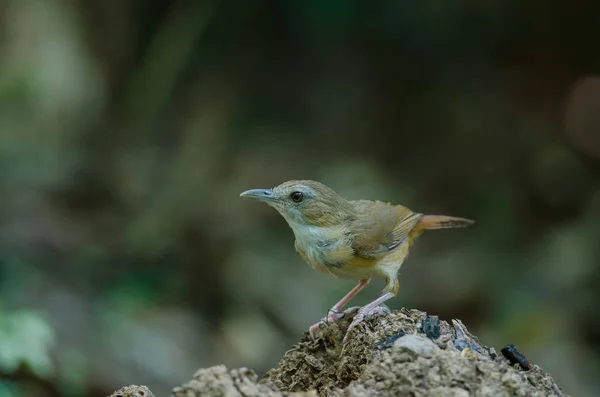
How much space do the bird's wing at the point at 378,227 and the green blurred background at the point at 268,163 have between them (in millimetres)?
3292

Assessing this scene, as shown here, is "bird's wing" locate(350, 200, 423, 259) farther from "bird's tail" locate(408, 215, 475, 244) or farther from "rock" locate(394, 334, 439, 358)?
"rock" locate(394, 334, 439, 358)

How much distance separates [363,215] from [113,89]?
20.6 ft

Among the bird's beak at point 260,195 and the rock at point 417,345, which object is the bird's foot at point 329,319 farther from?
the bird's beak at point 260,195

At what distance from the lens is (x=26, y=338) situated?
5617 mm

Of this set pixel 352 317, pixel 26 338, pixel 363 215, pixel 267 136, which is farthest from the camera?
pixel 267 136

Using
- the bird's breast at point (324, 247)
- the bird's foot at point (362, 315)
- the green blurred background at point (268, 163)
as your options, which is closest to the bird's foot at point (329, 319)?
the bird's foot at point (362, 315)

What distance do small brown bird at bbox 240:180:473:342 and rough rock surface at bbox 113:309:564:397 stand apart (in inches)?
27.8

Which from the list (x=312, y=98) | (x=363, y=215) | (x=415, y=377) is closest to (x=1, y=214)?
(x=312, y=98)

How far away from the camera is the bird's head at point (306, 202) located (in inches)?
169

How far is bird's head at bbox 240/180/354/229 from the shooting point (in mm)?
4305

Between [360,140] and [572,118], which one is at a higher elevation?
[360,140]

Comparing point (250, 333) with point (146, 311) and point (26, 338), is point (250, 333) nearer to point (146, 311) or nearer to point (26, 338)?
point (146, 311)

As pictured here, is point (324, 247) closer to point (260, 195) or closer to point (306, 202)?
point (306, 202)

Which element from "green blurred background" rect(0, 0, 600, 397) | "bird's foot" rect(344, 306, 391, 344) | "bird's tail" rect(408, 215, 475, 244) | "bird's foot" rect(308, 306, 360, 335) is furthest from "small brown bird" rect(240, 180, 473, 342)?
"green blurred background" rect(0, 0, 600, 397)
